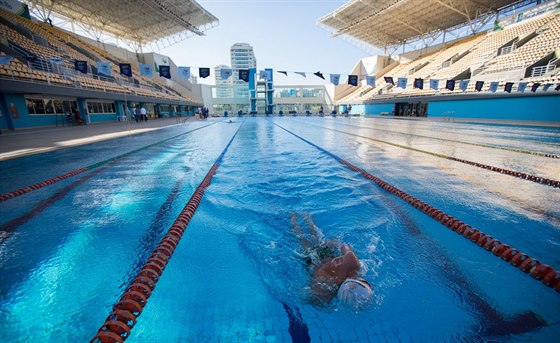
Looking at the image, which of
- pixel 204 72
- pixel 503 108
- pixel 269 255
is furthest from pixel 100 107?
pixel 503 108

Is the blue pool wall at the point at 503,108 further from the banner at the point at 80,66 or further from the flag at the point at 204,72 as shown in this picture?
the banner at the point at 80,66

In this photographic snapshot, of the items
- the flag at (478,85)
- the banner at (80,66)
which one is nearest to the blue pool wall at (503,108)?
the flag at (478,85)

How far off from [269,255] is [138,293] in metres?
0.98

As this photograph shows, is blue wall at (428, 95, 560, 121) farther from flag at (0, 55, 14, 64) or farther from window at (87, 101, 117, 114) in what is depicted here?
window at (87, 101, 117, 114)

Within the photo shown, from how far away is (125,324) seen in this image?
1307 millimetres

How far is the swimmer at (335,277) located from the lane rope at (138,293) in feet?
3.42

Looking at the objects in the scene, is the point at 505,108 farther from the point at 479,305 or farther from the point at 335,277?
the point at 335,277

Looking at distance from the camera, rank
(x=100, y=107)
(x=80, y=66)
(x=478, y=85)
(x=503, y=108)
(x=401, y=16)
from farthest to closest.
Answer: (x=401, y=16), (x=100, y=107), (x=478, y=85), (x=503, y=108), (x=80, y=66)

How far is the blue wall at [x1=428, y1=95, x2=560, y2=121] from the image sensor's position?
1299 centimetres

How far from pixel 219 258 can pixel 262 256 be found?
36 centimetres

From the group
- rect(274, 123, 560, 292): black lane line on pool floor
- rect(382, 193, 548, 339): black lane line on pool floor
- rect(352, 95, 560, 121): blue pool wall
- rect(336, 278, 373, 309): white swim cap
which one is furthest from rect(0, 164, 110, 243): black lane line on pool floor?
rect(352, 95, 560, 121): blue pool wall

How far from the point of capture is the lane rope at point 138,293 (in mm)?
1252

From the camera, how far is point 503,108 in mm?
15250

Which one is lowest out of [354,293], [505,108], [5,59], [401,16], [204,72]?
[354,293]
